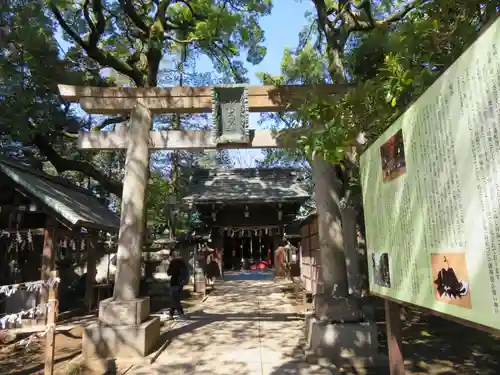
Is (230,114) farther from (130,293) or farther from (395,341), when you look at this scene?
(395,341)

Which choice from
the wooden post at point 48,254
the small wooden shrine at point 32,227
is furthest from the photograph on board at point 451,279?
the wooden post at point 48,254

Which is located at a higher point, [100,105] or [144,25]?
Result: [144,25]

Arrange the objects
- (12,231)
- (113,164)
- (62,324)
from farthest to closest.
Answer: (113,164), (62,324), (12,231)

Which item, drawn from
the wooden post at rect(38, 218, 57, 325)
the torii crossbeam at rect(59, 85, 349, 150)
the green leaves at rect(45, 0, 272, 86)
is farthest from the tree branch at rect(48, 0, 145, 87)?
the wooden post at rect(38, 218, 57, 325)

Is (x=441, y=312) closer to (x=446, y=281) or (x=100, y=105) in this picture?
(x=446, y=281)

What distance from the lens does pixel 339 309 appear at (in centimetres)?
608

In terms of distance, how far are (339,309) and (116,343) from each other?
3843 mm

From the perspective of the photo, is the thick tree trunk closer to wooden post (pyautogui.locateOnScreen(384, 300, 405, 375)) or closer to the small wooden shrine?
wooden post (pyautogui.locateOnScreen(384, 300, 405, 375))

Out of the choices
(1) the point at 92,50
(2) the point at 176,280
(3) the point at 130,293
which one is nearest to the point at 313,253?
(2) the point at 176,280

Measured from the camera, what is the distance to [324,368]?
18.0 ft

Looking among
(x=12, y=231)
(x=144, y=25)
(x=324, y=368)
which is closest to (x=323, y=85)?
(x=324, y=368)

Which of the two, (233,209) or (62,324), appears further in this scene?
(233,209)

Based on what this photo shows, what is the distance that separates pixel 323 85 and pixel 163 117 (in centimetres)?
1364

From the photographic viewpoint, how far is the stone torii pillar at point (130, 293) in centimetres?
593
